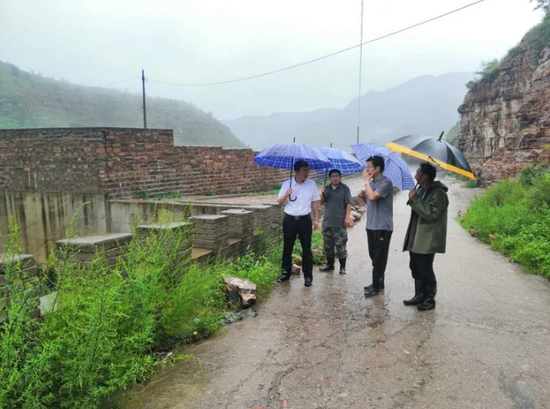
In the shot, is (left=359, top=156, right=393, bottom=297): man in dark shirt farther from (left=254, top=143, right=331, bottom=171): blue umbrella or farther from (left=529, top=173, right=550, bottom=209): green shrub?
(left=529, top=173, right=550, bottom=209): green shrub

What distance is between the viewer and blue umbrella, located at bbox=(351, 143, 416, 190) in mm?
4723

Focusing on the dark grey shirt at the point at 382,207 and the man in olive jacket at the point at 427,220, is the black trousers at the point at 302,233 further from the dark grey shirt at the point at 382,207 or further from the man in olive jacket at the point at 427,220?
the man in olive jacket at the point at 427,220

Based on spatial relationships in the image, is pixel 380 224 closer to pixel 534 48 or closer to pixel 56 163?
pixel 56 163

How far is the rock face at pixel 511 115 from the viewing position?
13953 mm

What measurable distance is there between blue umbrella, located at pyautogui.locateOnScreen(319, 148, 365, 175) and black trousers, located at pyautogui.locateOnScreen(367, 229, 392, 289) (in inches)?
49.4

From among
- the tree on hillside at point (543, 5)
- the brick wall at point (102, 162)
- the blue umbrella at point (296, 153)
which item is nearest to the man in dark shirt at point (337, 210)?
the blue umbrella at point (296, 153)

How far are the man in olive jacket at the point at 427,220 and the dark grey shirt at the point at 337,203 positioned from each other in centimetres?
127

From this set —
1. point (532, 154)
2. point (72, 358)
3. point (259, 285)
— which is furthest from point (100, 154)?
point (532, 154)

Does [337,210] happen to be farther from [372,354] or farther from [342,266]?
[372,354]

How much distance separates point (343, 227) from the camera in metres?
5.48

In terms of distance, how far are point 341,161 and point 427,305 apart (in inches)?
90.5

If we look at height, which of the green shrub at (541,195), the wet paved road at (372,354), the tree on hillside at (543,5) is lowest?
the wet paved road at (372,354)

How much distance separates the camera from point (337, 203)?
541cm

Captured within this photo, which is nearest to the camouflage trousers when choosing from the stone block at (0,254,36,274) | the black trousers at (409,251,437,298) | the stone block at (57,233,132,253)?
the black trousers at (409,251,437,298)
